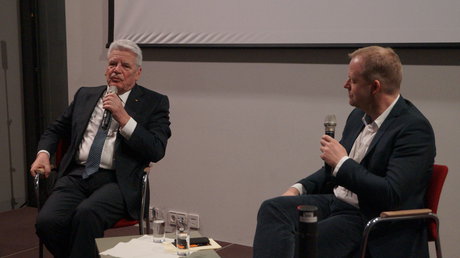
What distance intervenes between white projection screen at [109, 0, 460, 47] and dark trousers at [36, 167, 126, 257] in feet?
4.03

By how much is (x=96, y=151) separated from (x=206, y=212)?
117 cm

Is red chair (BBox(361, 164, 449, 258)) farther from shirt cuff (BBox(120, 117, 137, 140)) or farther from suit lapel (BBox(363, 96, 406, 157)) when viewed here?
shirt cuff (BBox(120, 117, 137, 140))

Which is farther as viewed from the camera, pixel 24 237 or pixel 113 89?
pixel 24 237

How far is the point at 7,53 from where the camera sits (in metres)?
4.71

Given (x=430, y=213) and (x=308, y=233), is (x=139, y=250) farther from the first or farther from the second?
(x=430, y=213)

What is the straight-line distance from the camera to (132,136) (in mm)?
2934

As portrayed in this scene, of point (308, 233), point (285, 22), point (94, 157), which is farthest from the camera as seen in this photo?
point (285, 22)

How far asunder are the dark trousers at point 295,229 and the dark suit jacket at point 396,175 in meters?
0.08

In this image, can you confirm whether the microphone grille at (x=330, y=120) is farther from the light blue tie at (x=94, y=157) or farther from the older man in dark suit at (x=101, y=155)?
the light blue tie at (x=94, y=157)

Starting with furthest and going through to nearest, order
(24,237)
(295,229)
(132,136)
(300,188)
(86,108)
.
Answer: (24,237) → (86,108) → (132,136) → (300,188) → (295,229)

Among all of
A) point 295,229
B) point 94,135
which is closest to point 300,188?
point 295,229

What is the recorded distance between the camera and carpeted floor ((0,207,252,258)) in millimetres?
3699

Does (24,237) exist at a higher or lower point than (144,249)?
lower

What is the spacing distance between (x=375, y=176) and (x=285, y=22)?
1487 mm
